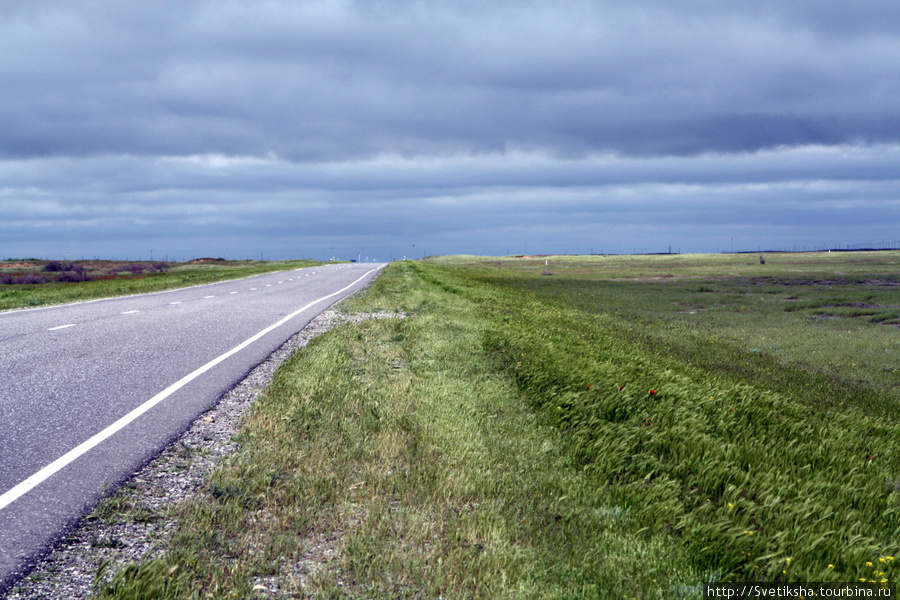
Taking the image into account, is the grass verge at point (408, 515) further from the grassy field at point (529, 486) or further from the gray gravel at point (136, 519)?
the gray gravel at point (136, 519)

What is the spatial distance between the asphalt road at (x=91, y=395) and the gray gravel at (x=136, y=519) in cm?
13

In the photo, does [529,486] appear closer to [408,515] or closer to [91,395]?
[408,515]

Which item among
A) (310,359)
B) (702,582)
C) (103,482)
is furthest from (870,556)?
(310,359)

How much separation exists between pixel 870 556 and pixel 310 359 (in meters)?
8.18

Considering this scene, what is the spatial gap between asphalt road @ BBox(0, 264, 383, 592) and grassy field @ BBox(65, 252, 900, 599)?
90 centimetres

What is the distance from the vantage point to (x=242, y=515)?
14.8ft

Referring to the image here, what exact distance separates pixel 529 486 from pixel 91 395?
19.2ft

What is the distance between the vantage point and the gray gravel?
367 cm

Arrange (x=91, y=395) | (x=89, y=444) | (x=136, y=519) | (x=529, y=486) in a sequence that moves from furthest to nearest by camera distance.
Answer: (x=91, y=395) < (x=89, y=444) < (x=529, y=486) < (x=136, y=519)

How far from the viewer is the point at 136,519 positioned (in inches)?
177

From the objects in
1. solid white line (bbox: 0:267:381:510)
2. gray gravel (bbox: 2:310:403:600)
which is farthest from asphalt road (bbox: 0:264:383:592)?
gray gravel (bbox: 2:310:403:600)

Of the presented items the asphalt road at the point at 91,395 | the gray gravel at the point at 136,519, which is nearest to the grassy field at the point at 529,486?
the gray gravel at the point at 136,519

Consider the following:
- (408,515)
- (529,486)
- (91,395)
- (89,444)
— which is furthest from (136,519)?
(91,395)

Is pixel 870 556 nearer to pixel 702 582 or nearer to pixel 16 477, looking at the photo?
pixel 702 582
